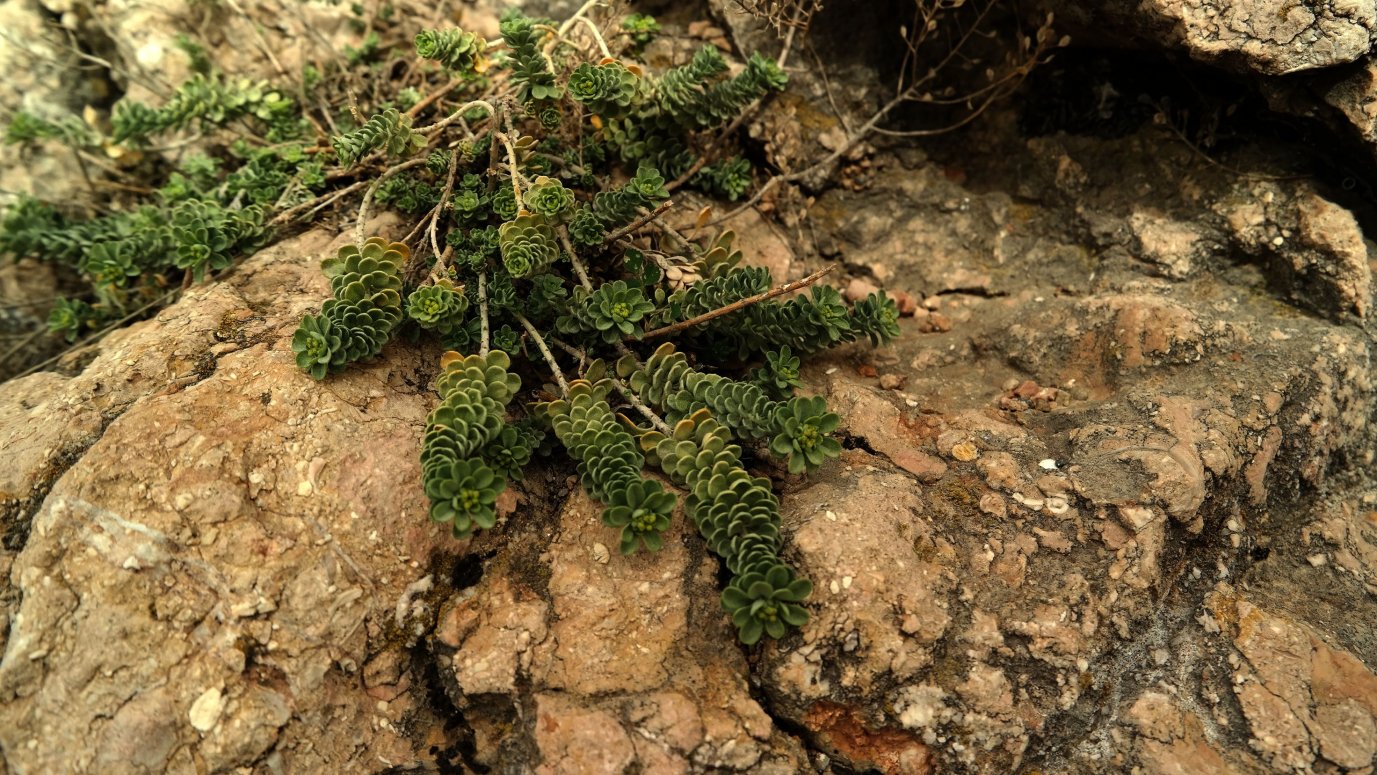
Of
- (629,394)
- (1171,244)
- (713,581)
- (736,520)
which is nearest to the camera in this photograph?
(736,520)

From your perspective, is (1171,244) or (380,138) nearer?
(380,138)

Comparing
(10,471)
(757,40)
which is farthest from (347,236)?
(757,40)

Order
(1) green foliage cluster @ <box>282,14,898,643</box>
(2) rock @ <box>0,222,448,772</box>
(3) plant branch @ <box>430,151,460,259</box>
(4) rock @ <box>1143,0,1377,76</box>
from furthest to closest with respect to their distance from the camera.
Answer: (3) plant branch @ <box>430,151,460,259</box>
(4) rock @ <box>1143,0,1377,76</box>
(1) green foliage cluster @ <box>282,14,898,643</box>
(2) rock @ <box>0,222,448,772</box>

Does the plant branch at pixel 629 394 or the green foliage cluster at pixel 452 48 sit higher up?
the green foliage cluster at pixel 452 48

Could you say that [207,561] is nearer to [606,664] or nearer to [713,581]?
[606,664]

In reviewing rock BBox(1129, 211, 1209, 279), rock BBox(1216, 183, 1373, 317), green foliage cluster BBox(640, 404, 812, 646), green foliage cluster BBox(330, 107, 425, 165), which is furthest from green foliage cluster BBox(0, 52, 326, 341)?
rock BBox(1216, 183, 1373, 317)

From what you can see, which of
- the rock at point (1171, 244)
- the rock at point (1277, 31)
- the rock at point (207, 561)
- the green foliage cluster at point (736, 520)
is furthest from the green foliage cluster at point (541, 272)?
the rock at point (1277, 31)

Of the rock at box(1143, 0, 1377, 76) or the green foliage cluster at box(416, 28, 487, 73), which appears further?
the green foliage cluster at box(416, 28, 487, 73)

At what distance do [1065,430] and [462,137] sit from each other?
2408 millimetres

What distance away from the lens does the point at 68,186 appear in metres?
4.26

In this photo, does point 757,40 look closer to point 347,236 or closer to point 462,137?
point 462,137

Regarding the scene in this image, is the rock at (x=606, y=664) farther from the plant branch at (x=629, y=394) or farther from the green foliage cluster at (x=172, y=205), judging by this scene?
the green foliage cluster at (x=172, y=205)

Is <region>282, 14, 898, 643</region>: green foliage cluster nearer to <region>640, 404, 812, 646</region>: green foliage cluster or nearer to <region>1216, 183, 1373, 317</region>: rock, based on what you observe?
<region>640, 404, 812, 646</region>: green foliage cluster

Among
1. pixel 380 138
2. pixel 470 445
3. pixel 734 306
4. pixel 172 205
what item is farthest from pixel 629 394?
pixel 172 205
